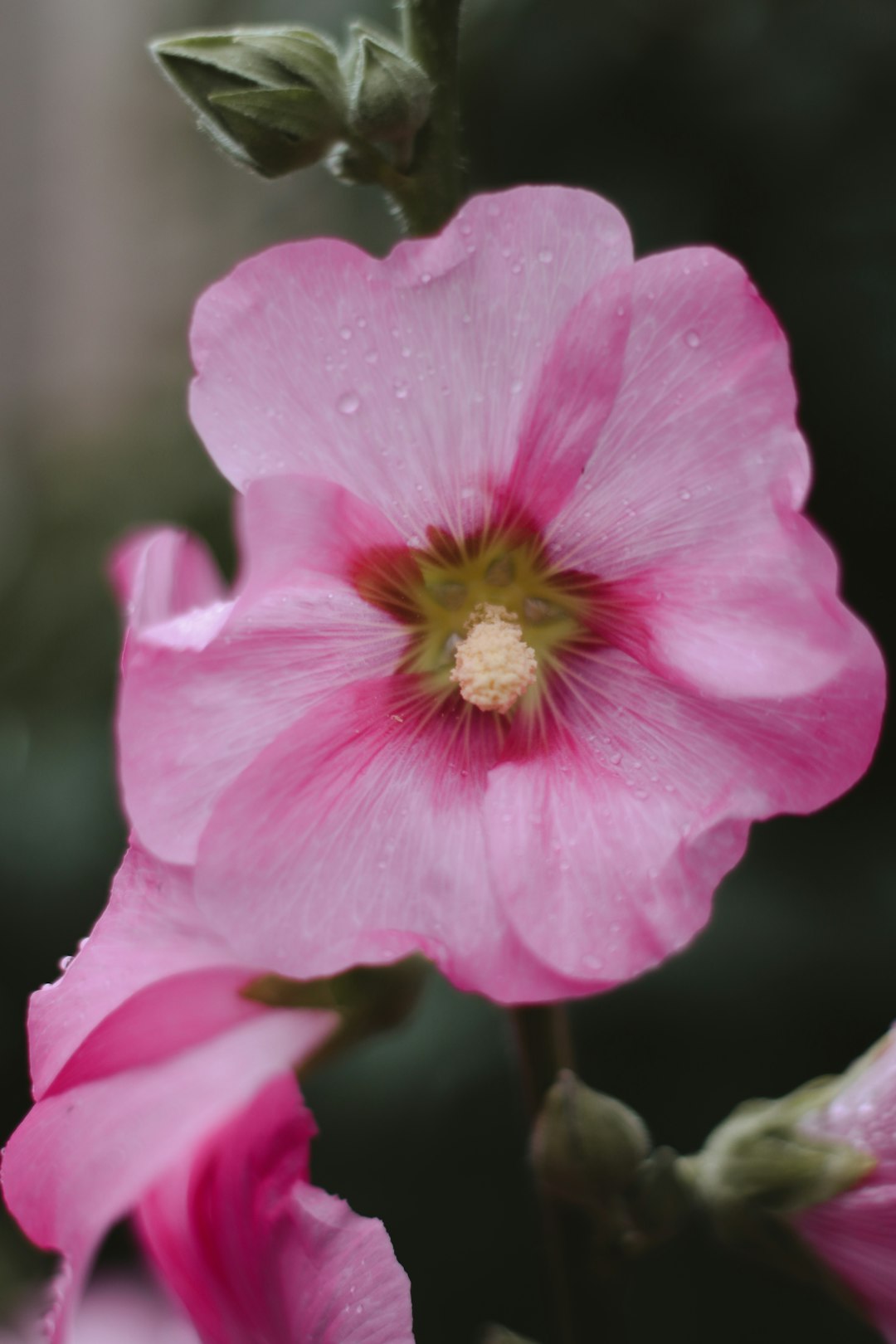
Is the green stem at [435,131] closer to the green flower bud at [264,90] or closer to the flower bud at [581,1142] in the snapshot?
the green flower bud at [264,90]

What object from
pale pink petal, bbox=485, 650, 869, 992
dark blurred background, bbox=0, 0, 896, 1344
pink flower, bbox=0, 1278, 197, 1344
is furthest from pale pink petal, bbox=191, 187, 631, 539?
dark blurred background, bbox=0, 0, 896, 1344

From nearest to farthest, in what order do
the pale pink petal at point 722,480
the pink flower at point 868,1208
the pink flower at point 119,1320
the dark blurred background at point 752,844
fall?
the pale pink petal at point 722,480 < the pink flower at point 868,1208 < the pink flower at point 119,1320 < the dark blurred background at point 752,844

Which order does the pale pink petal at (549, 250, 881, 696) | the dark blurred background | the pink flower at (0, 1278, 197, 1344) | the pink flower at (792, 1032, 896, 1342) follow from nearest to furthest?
1. the pale pink petal at (549, 250, 881, 696)
2. the pink flower at (792, 1032, 896, 1342)
3. the pink flower at (0, 1278, 197, 1344)
4. the dark blurred background

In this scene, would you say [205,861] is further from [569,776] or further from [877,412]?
[877,412]

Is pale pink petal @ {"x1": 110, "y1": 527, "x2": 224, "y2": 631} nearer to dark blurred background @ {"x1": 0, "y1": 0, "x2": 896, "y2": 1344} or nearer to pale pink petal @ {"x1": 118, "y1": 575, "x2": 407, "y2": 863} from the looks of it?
pale pink petal @ {"x1": 118, "y1": 575, "x2": 407, "y2": 863}

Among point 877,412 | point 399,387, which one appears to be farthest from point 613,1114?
point 877,412

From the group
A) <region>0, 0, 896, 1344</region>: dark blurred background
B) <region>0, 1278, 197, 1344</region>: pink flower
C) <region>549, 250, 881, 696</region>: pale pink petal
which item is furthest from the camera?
<region>0, 0, 896, 1344</region>: dark blurred background

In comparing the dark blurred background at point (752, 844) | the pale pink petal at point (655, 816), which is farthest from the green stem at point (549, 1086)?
the dark blurred background at point (752, 844)
